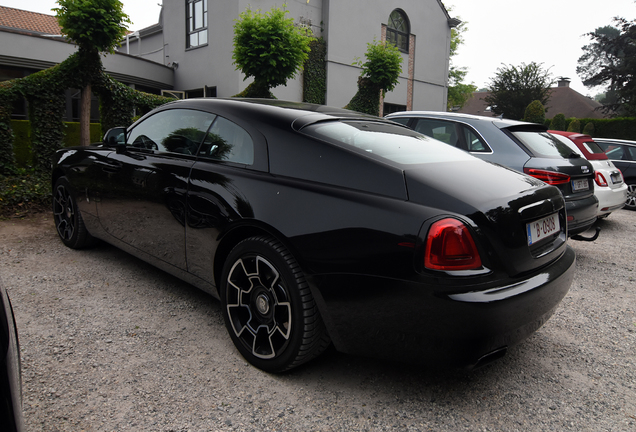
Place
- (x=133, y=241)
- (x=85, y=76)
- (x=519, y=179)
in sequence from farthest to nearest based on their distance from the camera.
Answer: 1. (x=85, y=76)
2. (x=133, y=241)
3. (x=519, y=179)

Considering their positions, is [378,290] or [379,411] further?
[379,411]

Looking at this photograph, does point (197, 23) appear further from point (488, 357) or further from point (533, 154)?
point (488, 357)

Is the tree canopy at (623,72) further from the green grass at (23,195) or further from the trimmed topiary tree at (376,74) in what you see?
the green grass at (23,195)

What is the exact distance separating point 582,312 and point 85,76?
845 cm

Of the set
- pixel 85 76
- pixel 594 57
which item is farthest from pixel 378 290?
pixel 594 57

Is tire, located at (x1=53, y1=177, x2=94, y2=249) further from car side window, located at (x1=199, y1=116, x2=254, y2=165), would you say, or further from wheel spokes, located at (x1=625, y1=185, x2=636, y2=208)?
wheel spokes, located at (x1=625, y1=185, x2=636, y2=208)

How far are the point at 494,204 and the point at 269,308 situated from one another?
1.29 m

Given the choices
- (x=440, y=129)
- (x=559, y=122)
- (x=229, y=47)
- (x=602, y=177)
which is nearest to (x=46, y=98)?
(x=440, y=129)

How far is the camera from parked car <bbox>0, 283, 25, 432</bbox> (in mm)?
1076

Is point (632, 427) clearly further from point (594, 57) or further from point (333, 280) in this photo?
point (594, 57)

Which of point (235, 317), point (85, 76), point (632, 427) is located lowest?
point (632, 427)

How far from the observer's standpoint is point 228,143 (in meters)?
2.79

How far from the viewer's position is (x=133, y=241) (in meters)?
3.47

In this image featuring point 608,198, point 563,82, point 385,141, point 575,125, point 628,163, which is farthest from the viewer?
point 563,82
